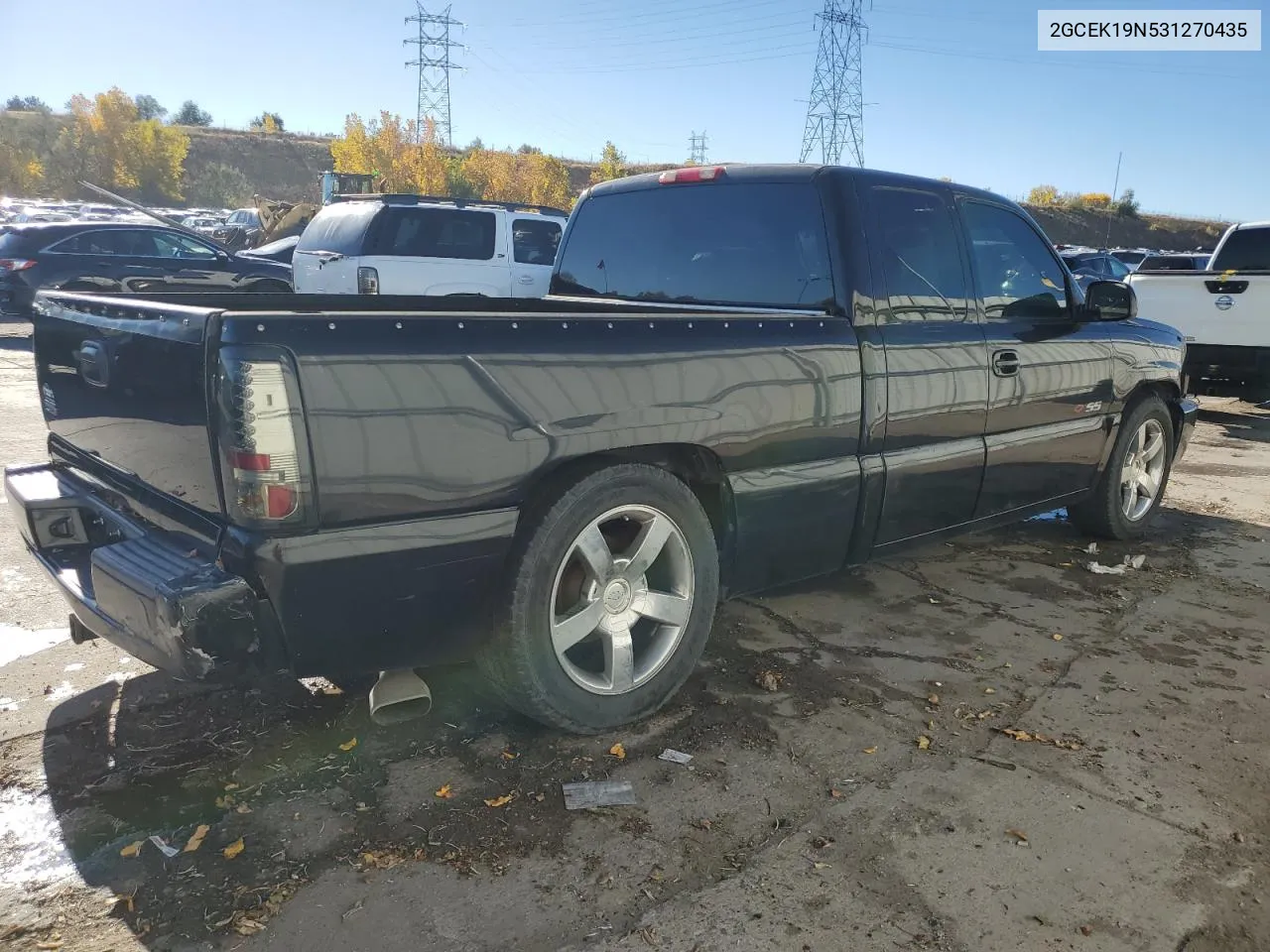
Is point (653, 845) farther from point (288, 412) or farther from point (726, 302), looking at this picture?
point (726, 302)

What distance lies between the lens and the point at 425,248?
10.8m

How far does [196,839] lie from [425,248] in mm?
9157

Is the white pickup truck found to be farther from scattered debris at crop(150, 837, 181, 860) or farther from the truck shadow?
scattered debris at crop(150, 837, 181, 860)

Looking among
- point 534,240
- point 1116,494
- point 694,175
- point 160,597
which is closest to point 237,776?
point 160,597

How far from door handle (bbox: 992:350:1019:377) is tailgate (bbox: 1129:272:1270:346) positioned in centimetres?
594

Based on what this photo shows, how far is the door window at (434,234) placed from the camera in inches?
411

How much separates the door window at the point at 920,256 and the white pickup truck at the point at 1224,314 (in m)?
6.38

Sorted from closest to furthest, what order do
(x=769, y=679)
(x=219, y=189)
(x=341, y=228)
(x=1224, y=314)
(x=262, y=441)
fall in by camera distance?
(x=262, y=441), (x=769, y=679), (x=1224, y=314), (x=341, y=228), (x=219, y=189)

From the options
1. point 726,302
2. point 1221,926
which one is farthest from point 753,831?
point 726,302

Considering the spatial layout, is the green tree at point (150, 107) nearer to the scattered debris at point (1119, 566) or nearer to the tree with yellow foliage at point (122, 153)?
the tree with yellow foliage at point (122, 153)


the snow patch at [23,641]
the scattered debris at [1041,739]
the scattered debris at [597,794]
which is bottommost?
the snow patch at [23,641]

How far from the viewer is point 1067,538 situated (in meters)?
5.56

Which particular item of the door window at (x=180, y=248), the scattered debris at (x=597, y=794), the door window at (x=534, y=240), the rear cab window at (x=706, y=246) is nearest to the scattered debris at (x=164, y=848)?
the scattered debris at (x=597, y=794)

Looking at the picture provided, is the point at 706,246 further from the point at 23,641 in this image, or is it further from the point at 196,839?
the point at 23,641
